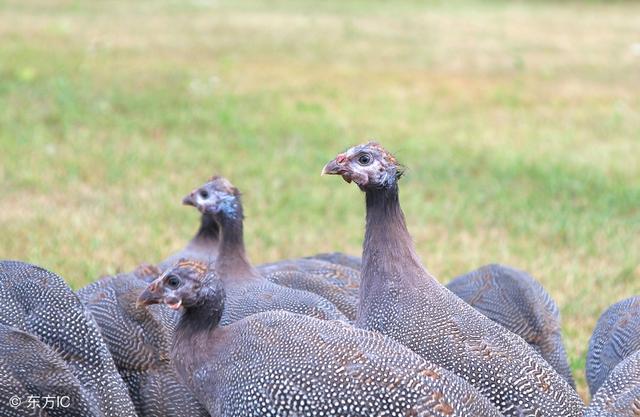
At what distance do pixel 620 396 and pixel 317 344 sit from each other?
2.59ft

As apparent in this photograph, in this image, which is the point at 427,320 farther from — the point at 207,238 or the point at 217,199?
the point at 207,238

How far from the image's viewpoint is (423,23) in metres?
17.2

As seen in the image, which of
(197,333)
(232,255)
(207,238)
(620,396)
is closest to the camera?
(620,396)

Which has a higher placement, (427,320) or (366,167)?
(366,167)

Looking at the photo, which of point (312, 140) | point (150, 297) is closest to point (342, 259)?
point (150, 297)

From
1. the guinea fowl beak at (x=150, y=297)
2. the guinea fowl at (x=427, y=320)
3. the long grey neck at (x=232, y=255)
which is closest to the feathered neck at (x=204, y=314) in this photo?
the guinea fowl beak at (x=150, y=297)

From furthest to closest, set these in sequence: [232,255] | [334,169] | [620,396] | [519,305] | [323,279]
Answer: [232,255], [323,279], [519,305], [334,169], [620,396]

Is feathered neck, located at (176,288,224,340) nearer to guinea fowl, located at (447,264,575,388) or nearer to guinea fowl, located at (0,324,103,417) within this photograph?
guinea fowl, located at (0,324,103,417)

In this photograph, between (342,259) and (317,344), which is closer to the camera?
(317,344)

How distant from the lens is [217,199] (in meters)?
4.68

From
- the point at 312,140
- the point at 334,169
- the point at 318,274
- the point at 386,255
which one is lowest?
the point at 312,140

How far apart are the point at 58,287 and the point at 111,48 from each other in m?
9.02

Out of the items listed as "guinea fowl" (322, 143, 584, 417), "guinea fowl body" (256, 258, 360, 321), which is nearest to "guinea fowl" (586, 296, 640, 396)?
"guinea fowl" (322, 143, 584, 417)

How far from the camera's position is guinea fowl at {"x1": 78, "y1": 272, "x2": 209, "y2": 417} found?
129 inches
